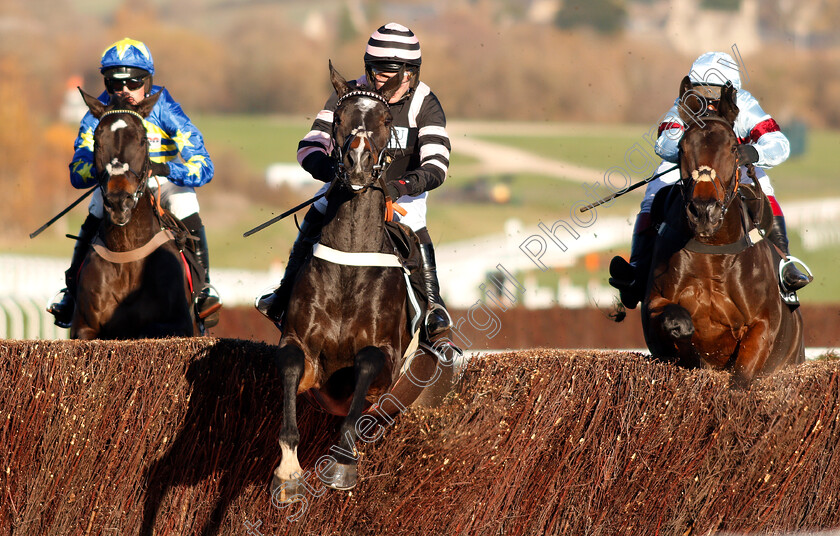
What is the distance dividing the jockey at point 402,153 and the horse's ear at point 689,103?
158 cm

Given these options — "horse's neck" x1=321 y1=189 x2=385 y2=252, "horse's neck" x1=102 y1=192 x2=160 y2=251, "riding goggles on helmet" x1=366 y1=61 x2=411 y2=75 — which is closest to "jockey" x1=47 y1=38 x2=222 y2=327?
"horse's neck" x1=102 y1=192 x2=160 y2=251

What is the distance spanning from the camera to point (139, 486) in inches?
199

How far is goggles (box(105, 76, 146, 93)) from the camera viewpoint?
679 centimetres

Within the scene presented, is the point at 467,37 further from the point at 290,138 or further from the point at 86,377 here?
the point at 86,377

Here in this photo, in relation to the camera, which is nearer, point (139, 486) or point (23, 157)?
point (139, 486)

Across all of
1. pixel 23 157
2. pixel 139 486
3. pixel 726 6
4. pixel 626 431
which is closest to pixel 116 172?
pixel 139 486

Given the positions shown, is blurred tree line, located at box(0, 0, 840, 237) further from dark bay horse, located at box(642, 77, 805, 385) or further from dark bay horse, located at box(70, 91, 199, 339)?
dark bay horse, located at box(642, 77, 805, 385)

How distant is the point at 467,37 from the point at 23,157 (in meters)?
22.2

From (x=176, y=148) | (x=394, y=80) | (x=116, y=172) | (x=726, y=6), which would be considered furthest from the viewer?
(x=726, y=6)

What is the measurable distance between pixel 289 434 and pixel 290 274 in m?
0.91

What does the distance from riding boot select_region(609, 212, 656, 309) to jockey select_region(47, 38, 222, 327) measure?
250 centimetres

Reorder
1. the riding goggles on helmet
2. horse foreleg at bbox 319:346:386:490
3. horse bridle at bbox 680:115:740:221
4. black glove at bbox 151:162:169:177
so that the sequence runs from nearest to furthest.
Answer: horse foreleg at bbox 319:346:386:490 → the riding goggles on helmet → horse bridle at bbox 680:115:740:221 → black glove at bbox 151:162:169:177

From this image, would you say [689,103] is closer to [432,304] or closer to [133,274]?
[432,304]

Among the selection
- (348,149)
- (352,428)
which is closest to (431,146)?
(348,149)
